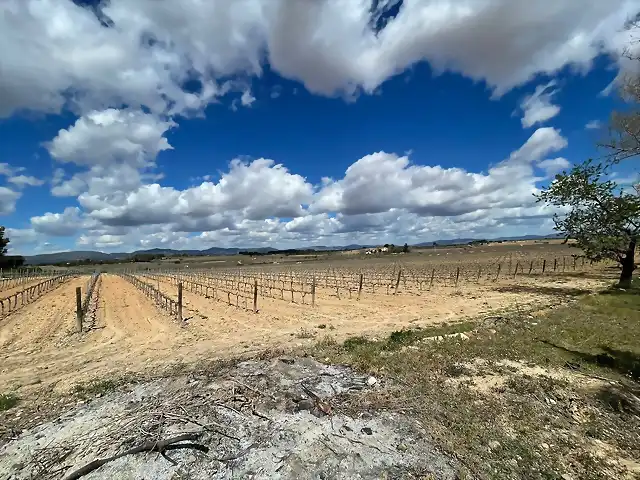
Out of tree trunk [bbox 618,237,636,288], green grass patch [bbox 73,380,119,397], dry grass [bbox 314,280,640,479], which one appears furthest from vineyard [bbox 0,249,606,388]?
tree trunk [bbox 618,237,636,288]

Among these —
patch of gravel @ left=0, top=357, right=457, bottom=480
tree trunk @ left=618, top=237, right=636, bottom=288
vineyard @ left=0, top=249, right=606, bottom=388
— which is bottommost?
vineyard @ left=0, top=249, right=606, bottom=388

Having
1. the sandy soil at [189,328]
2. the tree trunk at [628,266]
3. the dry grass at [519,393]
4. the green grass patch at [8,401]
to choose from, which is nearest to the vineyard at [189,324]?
the sandy soil at [189,328]

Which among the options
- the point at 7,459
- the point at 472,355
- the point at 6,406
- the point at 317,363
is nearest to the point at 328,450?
the point at 317,363

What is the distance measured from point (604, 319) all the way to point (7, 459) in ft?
52.2

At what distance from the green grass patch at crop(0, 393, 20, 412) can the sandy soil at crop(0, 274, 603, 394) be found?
54 centimetres

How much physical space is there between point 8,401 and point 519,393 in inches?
373

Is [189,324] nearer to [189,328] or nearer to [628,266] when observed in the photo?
[189,328]

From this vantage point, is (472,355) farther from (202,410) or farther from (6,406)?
(6,406)

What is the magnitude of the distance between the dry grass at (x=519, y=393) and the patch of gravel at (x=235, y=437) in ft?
1.80

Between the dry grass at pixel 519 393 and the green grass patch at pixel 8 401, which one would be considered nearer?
the dry grass at pixel 519 393

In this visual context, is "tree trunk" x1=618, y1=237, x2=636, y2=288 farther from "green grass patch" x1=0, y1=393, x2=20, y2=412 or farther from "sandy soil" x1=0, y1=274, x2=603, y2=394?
"green grass patch" x1=0, y1=393, x2=20, y2=412

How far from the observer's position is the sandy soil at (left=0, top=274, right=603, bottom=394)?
388 inches

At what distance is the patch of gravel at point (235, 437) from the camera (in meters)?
4.35

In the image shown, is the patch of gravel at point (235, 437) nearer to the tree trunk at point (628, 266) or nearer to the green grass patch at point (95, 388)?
the green grass patch at point (95, 388)
